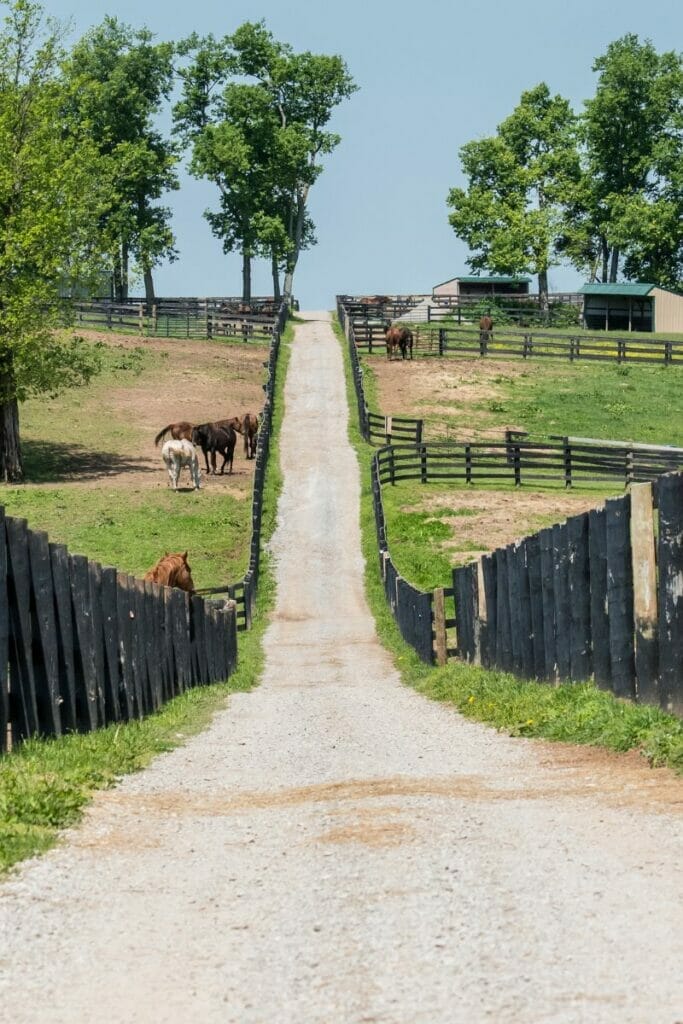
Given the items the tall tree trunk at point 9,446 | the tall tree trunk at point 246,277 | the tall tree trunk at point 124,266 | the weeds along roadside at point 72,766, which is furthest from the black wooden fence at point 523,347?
the weeds along roadside at point 72,766

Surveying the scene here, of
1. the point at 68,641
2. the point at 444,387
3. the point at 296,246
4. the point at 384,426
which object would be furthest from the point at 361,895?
the point at 296,246

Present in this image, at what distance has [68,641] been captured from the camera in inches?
476

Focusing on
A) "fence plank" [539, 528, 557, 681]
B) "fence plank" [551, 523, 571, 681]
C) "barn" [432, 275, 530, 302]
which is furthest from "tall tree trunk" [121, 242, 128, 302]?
"fence plank" [551, 523, 571, 681]

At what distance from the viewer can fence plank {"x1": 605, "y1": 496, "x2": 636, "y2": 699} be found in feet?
38.7

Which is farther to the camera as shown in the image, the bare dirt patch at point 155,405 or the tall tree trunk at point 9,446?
the bare dirt patch at point 155,405

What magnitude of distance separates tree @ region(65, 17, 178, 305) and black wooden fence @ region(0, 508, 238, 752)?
8418cm

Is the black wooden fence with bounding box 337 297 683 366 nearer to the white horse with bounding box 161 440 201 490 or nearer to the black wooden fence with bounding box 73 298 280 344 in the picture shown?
the black wooden fence with bounding box 73 298 280 344

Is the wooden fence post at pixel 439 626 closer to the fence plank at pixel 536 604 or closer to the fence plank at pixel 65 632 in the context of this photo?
the fence plank at pixel 536 604

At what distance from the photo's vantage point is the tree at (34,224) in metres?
43.9

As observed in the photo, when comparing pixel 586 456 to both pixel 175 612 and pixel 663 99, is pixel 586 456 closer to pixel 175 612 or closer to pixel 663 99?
pixel 175 612

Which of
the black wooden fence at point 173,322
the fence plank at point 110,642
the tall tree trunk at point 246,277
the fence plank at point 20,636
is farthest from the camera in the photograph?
the tall tree trunk at point 246,277

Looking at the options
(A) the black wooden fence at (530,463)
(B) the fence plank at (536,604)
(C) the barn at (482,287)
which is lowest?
(A) the black wooden fence at (530,463)

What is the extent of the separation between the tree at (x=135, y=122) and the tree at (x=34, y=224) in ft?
165

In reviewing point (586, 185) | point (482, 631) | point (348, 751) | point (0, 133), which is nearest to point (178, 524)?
point (0, 133)
